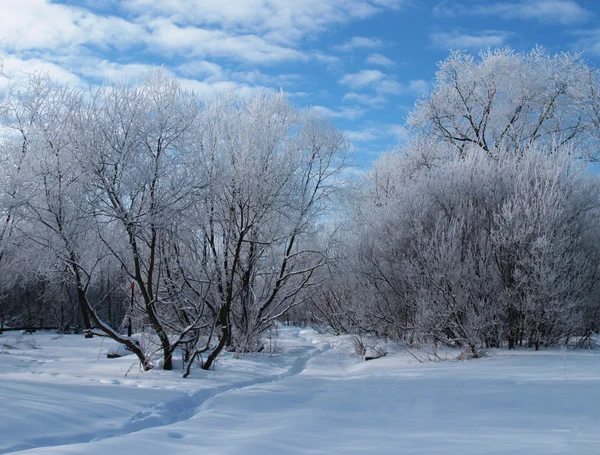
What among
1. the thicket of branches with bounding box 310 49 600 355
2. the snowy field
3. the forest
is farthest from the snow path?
the thicket of branches with bounding box 310 49 600 355

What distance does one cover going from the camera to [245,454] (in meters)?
A: 4.28

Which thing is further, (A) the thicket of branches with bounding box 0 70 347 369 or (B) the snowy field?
(A) the thicket of branches with bounding box 0 70 347 369

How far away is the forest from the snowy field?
1643 mm

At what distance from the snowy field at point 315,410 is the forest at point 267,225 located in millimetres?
1643

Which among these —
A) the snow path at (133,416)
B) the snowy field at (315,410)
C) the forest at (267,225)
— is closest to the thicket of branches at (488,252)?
the forest at (267,225)

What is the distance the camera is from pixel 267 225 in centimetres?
1712

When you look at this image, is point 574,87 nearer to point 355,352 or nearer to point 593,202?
point 593,202

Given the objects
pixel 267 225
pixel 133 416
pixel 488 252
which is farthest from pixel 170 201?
pixel 488 252

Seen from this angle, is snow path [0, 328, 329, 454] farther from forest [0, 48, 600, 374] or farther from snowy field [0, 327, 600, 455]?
forest [0, 48, 600, 374]

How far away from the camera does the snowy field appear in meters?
4.67

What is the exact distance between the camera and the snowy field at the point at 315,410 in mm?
4668

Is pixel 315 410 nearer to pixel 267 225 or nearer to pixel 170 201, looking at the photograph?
pixel 170 201

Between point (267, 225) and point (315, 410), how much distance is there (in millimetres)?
10506

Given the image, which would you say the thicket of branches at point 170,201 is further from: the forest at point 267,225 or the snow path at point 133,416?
the snow path at point 133,416
